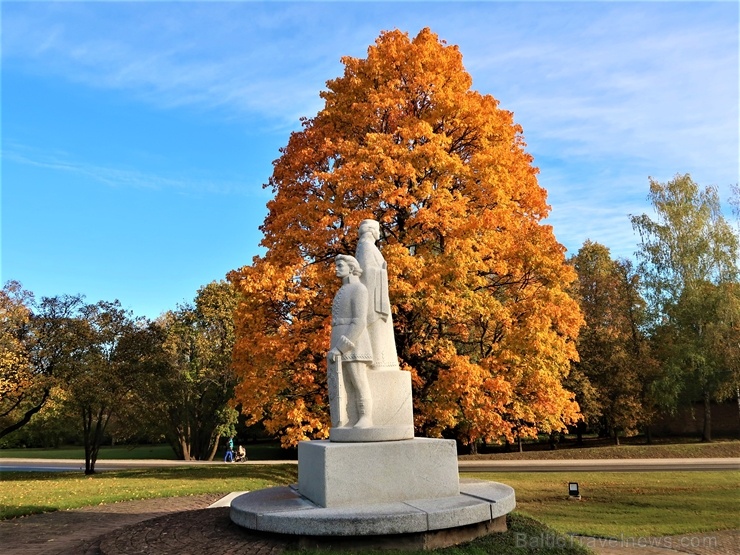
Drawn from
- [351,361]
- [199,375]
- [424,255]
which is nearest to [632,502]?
[424,255]

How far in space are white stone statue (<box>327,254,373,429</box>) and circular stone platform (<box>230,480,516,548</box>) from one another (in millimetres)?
1297

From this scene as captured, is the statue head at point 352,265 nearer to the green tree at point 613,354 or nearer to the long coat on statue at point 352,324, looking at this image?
the long coat on statue at point 352,324

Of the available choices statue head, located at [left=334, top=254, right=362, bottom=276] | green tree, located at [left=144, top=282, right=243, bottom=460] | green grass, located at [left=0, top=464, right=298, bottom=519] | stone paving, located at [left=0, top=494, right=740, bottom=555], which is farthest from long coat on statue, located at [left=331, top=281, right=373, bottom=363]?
green tree, located at [left=144, top=282, right=243, bottom=460]

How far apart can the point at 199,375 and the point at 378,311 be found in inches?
975

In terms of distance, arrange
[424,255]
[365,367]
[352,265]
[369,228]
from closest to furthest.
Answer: [365,367] → [352,265] → [369,228] → [424,255]

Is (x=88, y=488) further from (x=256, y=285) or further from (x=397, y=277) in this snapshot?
(x=397, y=277)

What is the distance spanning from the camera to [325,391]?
50.1 feet

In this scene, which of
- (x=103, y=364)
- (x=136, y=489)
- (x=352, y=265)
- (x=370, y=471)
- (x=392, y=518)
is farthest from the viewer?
(x=103, y=364)

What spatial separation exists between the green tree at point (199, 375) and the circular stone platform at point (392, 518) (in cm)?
2431

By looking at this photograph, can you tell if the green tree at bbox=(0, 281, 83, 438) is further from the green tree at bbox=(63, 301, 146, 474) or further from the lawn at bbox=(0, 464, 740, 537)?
the lawn at bbox=(0, 464, 740, 537)

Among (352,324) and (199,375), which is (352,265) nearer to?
(352,324)

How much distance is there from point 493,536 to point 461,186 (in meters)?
10.5

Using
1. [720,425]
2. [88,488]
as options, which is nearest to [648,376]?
[720,425]

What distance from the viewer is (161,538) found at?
23.1ft
